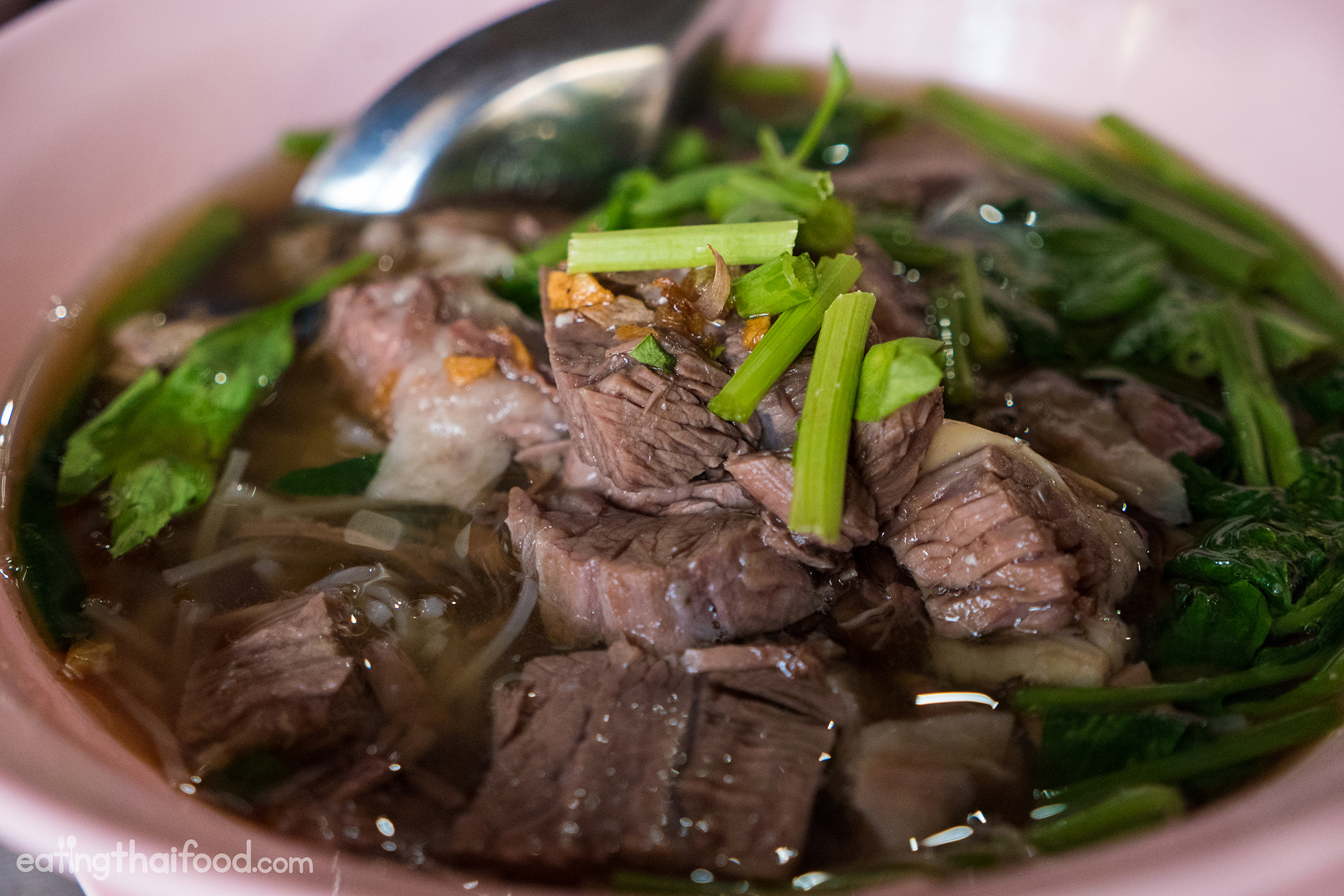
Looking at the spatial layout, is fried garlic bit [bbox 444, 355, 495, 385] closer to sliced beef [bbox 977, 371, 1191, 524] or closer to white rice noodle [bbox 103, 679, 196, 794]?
white rice noodle [bbox 103, 679, 196, 794]

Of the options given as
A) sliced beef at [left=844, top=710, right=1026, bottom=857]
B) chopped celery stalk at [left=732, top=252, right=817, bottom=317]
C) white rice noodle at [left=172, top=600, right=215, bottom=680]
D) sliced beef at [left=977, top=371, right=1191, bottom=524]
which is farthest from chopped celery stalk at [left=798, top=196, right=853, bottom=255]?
white rice noodle at [left=172, top=600, right=215, bottom=680]

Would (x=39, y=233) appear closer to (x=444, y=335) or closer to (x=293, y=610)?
(x=444, y=335)

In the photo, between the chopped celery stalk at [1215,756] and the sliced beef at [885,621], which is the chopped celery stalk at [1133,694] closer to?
the chopped celery stalk at [1215,756]

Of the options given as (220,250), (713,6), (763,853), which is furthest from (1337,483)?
(220,250)

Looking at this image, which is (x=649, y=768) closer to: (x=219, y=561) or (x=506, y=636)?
(x=506, y=636)

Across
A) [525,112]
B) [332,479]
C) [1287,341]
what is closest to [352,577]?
[332,479]

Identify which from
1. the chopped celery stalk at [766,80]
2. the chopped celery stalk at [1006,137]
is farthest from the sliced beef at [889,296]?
the chopped celery stalk at [766,80]

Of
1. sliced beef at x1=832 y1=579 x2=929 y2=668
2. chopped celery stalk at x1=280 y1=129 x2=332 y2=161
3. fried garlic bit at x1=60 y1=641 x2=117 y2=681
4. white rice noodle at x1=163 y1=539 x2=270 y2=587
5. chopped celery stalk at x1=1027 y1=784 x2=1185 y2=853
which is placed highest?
chopped celery stalk at x1=280 y1=129 x2=332 y2=161

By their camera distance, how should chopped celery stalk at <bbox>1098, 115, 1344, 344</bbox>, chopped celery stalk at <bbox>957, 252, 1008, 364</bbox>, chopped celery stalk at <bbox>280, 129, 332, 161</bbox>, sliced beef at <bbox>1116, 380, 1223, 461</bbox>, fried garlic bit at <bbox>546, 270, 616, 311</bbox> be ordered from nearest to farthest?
fried garlic bit at <bbox>546, 270, 616, 311</bbox> < sliced beef at <bbox>1116, 380, 1223, 461</bbox> < chopped celery stalk at <bbox>957, 252, 1008, 364</bbox> < chopped celery stalk at <bbox>1098, 115, 1344, 344</bbox> < chopped celery stalk at <bbox>280, 129, 332, 161</bbox>
